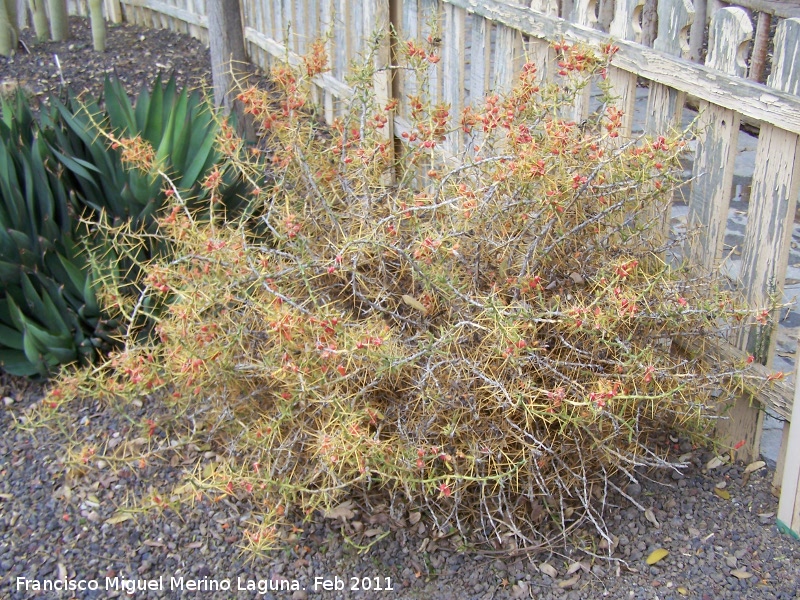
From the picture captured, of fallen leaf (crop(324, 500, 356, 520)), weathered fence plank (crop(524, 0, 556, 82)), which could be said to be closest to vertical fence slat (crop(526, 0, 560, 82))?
weathered fence plank (crop(524, 0, 556, 82))

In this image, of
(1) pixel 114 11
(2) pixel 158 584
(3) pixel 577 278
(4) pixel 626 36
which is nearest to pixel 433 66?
(4) pixel 626 36

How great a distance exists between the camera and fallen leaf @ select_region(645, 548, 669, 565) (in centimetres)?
257

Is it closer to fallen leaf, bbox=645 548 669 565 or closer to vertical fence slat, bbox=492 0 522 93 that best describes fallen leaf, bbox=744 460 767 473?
fallen leaf, bbox=645 548 669 565

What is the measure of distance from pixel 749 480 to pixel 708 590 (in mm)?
525

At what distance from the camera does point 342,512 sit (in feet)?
8.93

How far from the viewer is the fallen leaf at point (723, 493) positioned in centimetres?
278

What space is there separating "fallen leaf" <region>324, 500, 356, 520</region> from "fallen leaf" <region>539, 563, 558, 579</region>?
2.03 feet

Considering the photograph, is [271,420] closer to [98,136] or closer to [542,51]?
[98,136]

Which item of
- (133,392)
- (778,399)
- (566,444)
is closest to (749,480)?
(778,399)

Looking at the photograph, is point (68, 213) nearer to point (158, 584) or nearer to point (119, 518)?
point (119, 518)

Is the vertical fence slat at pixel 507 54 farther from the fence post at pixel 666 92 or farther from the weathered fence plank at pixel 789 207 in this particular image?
the weathered fence plank at pixel 789 207

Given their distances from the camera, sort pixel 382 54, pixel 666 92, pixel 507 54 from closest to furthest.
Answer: pixel 666 92 → pixel 507 54 → pixel 382 54

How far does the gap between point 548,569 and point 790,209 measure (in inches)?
51.9

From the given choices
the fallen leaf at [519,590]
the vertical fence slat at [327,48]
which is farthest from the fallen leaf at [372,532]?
the vertical fence slat at [327,48]
